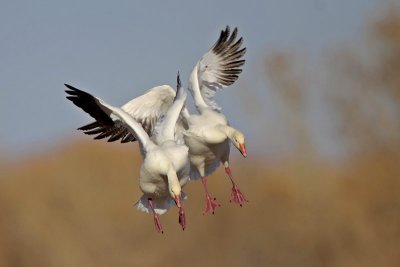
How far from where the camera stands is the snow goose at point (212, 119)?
19062 millimetres

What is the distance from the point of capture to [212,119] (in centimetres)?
1930

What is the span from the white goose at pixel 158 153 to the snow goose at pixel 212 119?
0.81m

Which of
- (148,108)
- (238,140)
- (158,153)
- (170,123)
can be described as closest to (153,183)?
(158,153)

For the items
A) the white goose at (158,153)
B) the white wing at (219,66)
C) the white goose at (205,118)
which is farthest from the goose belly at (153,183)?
the white wing at (219,66)

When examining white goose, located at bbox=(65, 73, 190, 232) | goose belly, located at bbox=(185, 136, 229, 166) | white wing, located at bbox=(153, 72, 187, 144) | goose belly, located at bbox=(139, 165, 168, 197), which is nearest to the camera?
white goose, located at bbox=(65, 73, 190, 232)

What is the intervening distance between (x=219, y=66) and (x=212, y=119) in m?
1.92

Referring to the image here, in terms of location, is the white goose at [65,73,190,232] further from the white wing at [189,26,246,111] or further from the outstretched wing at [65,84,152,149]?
the white wing at [189,26,246,111]

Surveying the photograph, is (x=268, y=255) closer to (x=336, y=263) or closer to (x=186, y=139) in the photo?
(x=336, y=263)

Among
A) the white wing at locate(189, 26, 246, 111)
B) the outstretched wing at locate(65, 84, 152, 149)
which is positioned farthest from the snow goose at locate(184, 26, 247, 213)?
the outstretched wing at locate(65, 84, 152, 149)

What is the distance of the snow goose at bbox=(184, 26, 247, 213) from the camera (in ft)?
62.5

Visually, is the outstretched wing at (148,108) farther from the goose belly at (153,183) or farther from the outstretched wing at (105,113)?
the goose belly at (153,183)

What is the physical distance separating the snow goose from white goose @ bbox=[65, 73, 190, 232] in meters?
0.81

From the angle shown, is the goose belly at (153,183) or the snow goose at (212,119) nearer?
the goose belly at (153,183)

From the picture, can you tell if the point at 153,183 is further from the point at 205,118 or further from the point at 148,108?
the point at 148,108
